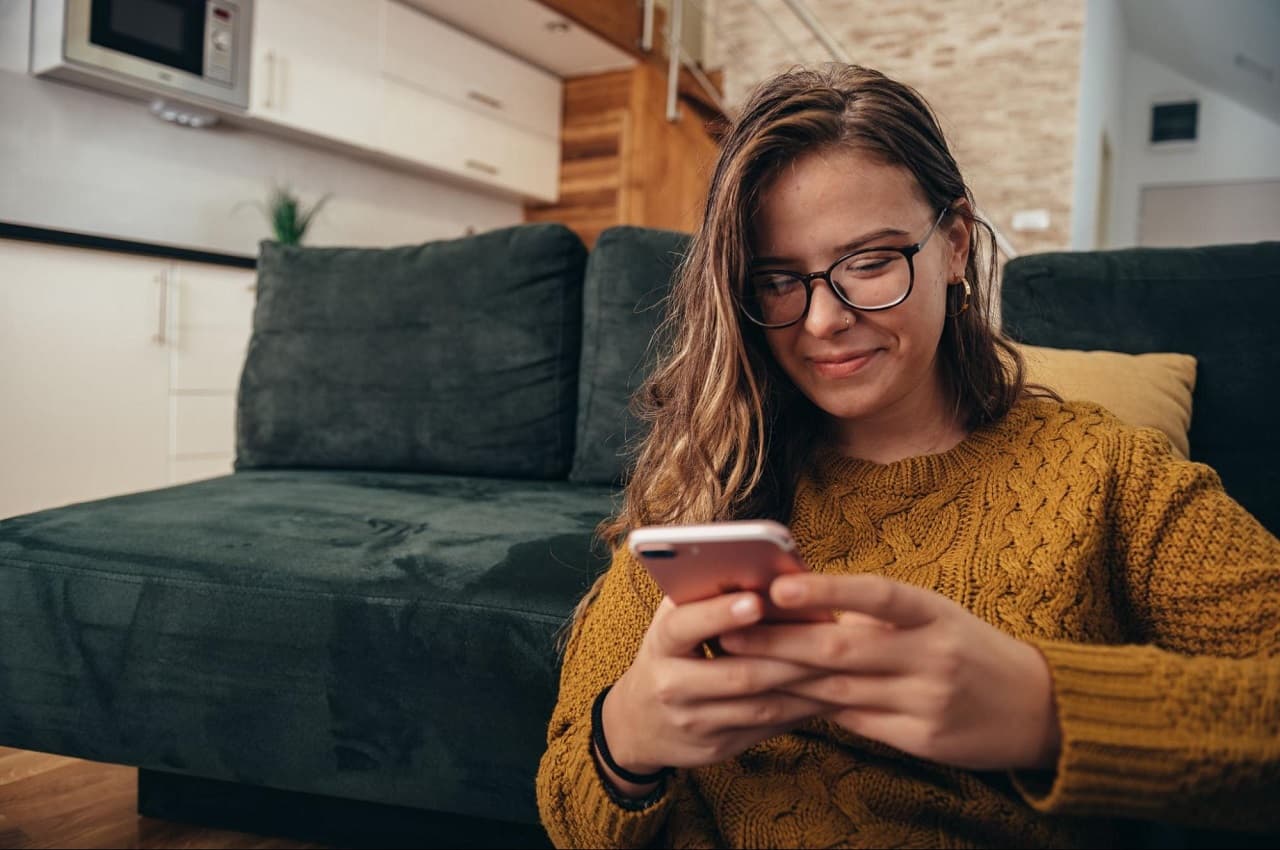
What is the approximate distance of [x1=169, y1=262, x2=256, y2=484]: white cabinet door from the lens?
289cm

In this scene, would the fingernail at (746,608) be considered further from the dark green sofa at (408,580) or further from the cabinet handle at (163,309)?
the cabinet handle at (163,309)

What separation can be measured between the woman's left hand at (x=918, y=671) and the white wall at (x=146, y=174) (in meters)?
3.03

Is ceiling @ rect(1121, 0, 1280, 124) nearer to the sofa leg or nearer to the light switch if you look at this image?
the light switch

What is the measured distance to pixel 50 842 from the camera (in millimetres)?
1371

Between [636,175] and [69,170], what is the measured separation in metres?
2.63

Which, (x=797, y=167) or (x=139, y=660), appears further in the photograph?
(x=139, y=660)

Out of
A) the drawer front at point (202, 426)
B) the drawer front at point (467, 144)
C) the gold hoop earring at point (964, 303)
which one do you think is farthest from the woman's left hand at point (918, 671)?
the drawer front at point (467, 144)

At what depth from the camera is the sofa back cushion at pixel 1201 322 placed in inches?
49.7

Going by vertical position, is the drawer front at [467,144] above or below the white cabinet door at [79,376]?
above

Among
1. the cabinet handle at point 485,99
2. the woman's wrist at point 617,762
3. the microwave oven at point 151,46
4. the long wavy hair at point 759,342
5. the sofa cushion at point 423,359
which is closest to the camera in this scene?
the woman's wrist at point 617,762

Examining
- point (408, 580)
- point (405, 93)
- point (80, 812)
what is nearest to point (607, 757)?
point (408, 580)

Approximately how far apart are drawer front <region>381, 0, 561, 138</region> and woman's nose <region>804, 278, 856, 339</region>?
3.53 meters

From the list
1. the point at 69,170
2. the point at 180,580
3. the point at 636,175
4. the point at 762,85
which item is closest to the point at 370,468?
the point at 180,580

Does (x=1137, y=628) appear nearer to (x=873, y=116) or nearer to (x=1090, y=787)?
(x=1090, y=787)
